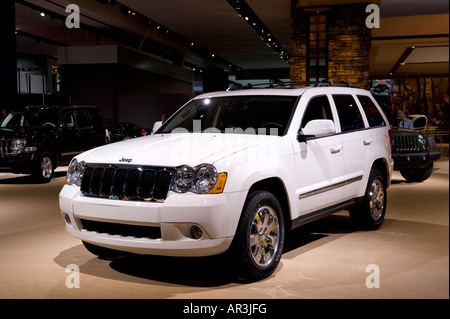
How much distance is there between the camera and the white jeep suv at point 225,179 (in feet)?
15.2

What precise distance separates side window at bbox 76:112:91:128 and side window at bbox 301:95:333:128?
932 cm

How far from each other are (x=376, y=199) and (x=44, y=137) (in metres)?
8.72

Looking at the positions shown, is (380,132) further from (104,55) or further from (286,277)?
(104,55)

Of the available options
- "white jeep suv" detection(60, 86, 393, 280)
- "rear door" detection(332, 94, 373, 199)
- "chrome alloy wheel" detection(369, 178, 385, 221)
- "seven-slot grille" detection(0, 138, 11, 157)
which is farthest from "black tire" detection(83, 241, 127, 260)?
"seven-slot grille" detection(0, 138, 11, 157)

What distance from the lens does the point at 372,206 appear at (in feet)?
23.7

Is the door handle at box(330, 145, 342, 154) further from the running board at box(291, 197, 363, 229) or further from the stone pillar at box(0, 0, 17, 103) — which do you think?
the stone pillar at box(0, 0, 17, 103)

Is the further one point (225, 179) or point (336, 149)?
point (336, 149)

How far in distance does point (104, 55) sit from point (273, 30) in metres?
8.28

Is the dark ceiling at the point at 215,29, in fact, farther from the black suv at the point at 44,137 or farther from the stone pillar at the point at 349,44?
the black suv at the point at 44,137

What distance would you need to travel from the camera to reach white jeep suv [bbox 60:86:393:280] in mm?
4625

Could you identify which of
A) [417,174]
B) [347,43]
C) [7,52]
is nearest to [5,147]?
[7,52]

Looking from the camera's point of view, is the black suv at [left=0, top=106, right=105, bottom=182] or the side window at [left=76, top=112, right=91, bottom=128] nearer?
the black suv at [left=0, top=106, right=105, bottom=182]

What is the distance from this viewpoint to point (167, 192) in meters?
4.66

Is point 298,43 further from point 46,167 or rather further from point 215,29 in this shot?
point 215,29
